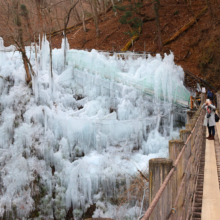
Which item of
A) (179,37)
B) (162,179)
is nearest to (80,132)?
(162,179)

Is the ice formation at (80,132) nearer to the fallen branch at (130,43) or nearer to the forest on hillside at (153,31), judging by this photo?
the forest on hillside at (153,31)

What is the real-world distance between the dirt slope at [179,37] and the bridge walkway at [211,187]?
16.4 m

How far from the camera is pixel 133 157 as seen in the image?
13.6 meters

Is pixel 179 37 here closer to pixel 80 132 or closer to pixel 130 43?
pixel 130 43

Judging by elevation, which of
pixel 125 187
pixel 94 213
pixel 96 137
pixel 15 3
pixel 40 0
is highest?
pixel 40 0

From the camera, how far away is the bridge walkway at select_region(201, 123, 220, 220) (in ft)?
13.8

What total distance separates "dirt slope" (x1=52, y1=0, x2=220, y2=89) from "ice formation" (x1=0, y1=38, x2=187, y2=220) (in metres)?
7.65

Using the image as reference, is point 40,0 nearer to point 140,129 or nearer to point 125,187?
point 140,129

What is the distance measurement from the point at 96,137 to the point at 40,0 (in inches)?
483

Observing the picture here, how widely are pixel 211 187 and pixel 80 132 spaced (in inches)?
397

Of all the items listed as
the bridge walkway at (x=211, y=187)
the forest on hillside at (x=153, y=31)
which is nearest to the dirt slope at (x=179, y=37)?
the forest on hillside at (x=153, y=31)

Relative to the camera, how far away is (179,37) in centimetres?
2773

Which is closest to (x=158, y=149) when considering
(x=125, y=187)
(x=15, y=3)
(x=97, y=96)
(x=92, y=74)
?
(x=125, y=187)

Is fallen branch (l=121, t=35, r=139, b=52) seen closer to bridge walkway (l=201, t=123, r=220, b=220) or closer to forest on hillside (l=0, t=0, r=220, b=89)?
forest on hillside (l=0, t=0, r=220, b=89)
